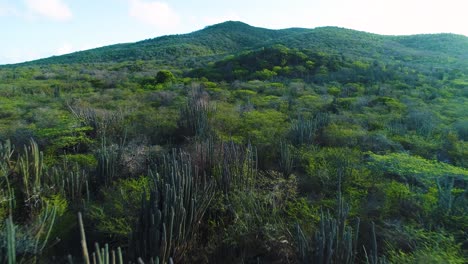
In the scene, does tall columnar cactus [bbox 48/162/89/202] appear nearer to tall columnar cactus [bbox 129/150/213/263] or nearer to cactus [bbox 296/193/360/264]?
tall columnar cactus [bbox 129/150/213/263]

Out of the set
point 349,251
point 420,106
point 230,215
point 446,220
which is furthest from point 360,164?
point 420,106

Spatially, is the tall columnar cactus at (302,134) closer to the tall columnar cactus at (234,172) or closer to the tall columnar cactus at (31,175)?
the tall columnar cactus at (234,172)

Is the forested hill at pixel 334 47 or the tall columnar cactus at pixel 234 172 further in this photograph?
the forested hill at pixel 334 47

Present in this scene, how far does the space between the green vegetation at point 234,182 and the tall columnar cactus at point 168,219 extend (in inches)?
0.8

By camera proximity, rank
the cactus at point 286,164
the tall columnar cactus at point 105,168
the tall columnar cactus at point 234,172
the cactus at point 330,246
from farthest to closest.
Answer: the cactus at point 286,164 < the tall columnar cactus at point 105,168 < the tall columnar cactus at point 234,172 < the cactus at point 330,246

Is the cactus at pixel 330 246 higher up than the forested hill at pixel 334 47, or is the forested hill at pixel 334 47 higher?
the forested hill at pixel 334 47

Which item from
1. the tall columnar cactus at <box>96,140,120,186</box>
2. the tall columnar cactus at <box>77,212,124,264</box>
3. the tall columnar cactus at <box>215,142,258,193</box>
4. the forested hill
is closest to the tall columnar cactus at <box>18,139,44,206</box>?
the tall columnar cactus at <box>96,140,120,186</box>

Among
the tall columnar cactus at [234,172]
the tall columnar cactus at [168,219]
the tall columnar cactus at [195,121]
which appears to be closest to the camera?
the tall columnar cactus at [168,219]

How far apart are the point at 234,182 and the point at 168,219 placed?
76.6 inches

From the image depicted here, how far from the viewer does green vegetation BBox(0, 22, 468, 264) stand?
15.2 feet

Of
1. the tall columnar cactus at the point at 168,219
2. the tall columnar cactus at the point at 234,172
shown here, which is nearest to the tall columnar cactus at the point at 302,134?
the tall columnar cactus at the point at 234,172

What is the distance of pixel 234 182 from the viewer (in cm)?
632

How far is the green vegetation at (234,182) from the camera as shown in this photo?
4621mm

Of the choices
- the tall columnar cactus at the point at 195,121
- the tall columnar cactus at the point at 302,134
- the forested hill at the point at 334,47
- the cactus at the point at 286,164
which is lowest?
the cactus at the point at 286,164
